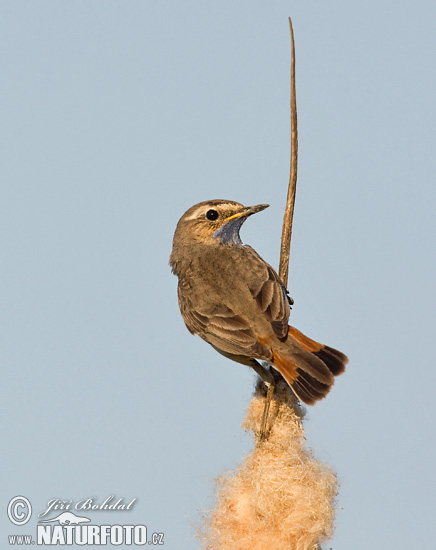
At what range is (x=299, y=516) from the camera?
4.93 m

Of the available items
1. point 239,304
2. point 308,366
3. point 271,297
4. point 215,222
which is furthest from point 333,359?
point 215,222

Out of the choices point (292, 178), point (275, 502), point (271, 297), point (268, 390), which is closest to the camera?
point (275, 502)

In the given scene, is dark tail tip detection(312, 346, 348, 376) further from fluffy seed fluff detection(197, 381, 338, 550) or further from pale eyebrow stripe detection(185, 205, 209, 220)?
pale eyebrow stripe detection(185, 205, 209, 220)

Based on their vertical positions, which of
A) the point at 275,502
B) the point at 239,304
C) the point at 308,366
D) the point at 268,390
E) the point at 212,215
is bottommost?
the point at 275,502

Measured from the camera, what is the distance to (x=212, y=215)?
7.88m

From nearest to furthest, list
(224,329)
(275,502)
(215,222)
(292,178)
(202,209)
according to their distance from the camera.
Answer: (275,502) → (292,178) → (224,329) → (215,222) → (202,209)

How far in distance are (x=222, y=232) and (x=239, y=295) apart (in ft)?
3.33

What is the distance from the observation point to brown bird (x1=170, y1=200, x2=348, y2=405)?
Answer: 6445 mm

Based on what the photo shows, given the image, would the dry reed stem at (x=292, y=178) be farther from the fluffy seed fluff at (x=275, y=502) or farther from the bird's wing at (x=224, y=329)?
the fluffy seed fluff at (x=275, y=502)

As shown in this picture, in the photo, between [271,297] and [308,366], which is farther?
[271,297]

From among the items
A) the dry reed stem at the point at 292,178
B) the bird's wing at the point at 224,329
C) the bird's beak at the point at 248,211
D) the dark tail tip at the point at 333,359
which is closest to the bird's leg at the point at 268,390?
the bird's wing at the point at 224,329

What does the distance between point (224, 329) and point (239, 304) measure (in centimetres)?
28

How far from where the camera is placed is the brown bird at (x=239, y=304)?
6.45 m

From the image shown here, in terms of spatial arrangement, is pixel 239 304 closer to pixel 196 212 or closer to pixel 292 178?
pixel 196 212
